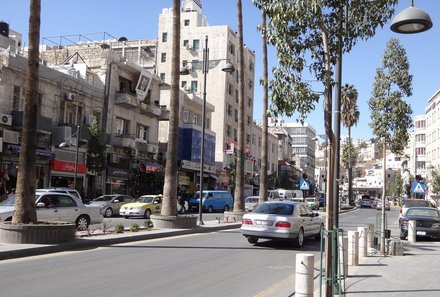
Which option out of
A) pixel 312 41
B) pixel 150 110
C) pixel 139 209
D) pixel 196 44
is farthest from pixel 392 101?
pixel 196 44

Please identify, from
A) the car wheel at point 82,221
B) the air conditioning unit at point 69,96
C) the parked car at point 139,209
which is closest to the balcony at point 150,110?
the air conditioning unit at point 69,96

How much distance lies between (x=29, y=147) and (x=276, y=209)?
26.3 feet

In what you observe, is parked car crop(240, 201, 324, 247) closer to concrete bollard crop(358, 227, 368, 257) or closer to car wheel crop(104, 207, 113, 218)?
concrete bollard crop(358, 227, 368, 257)

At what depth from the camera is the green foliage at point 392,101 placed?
1652 cm

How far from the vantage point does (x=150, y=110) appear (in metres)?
46.6

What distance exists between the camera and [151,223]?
20.5 m

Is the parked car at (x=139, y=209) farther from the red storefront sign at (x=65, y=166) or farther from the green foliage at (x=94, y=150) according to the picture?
the red storefront sign at (x=65, y=166)

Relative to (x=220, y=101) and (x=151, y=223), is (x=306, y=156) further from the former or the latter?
(x=151, y=223)

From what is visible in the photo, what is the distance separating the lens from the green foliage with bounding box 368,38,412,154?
16516mm

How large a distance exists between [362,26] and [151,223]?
14.1 metres

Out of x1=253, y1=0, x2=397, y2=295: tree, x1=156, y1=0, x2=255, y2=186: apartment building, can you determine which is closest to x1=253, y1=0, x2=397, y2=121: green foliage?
x1=253, y1=0, x2=397, y2=295: tree

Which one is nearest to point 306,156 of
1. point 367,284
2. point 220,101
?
point 220,101

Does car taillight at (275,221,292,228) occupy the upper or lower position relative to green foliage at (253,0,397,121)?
lower

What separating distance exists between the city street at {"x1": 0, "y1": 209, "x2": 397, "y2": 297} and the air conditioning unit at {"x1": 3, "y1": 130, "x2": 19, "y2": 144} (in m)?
18.0
